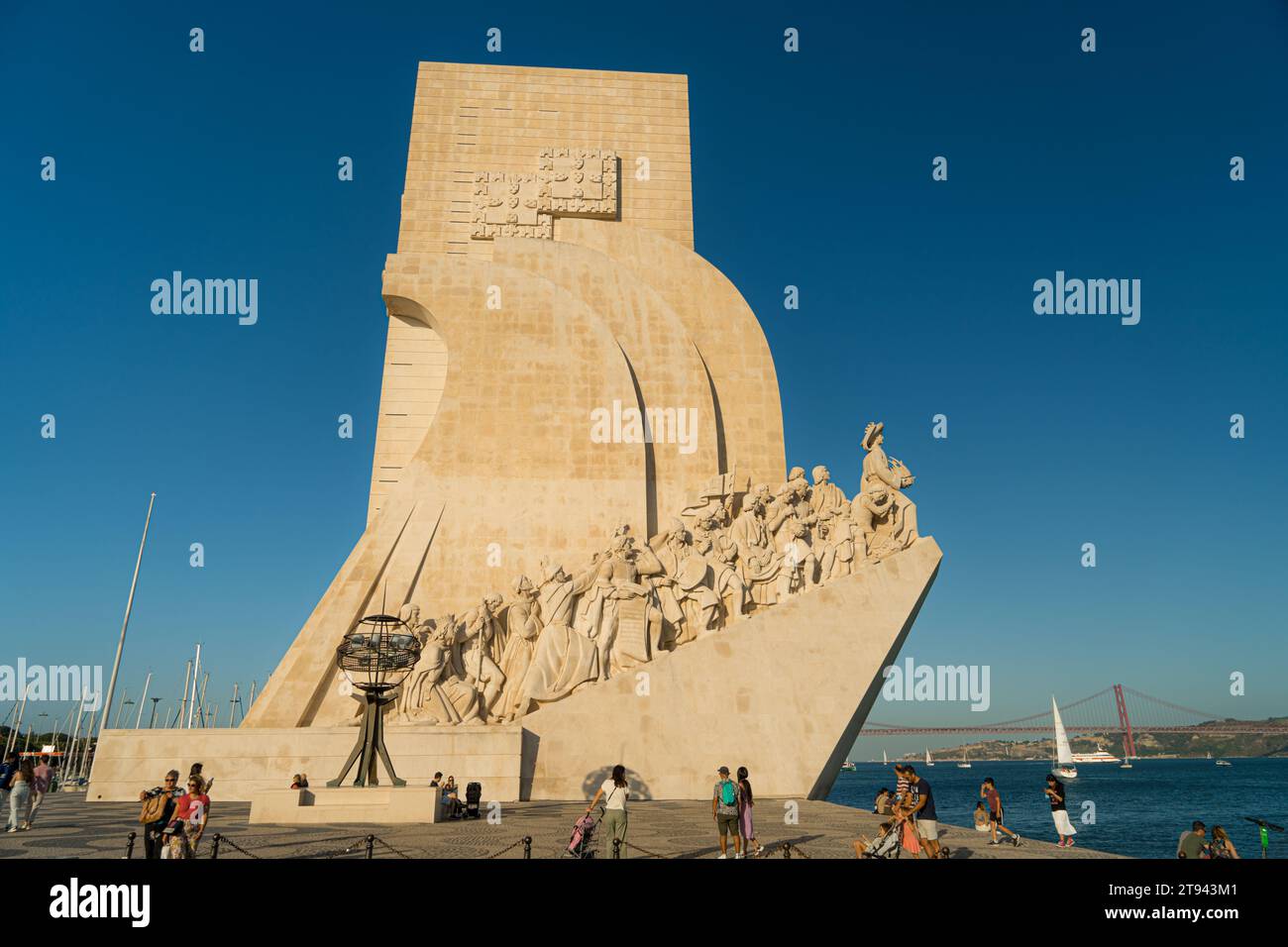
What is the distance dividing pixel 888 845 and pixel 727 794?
1.09 meters

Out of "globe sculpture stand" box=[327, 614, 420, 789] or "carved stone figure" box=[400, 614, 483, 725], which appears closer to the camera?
"globe sculpture stand" box=[327, 614, 420, 789]

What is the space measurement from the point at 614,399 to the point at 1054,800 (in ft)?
31.5

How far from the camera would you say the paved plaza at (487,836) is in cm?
599

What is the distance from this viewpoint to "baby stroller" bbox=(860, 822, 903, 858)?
18.9 ft

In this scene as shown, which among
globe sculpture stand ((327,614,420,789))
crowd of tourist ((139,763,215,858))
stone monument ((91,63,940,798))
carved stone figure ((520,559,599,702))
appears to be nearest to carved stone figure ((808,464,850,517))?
stone monument ((91,63,940,798))

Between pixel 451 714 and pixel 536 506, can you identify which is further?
pixel 536 506

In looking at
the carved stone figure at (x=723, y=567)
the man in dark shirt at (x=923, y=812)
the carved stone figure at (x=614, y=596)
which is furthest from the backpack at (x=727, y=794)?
the carved stone figure at (x=723, y=567)

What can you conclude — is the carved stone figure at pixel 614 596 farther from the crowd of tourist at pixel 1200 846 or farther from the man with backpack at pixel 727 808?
the crowd of tourist at pixel 1200 846

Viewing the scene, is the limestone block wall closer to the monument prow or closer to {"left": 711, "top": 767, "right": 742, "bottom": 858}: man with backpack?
the monument prow

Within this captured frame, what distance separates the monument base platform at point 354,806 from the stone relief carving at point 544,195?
1258cm

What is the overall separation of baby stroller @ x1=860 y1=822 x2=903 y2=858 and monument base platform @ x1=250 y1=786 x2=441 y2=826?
13.6 feet

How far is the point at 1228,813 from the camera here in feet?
90.9
